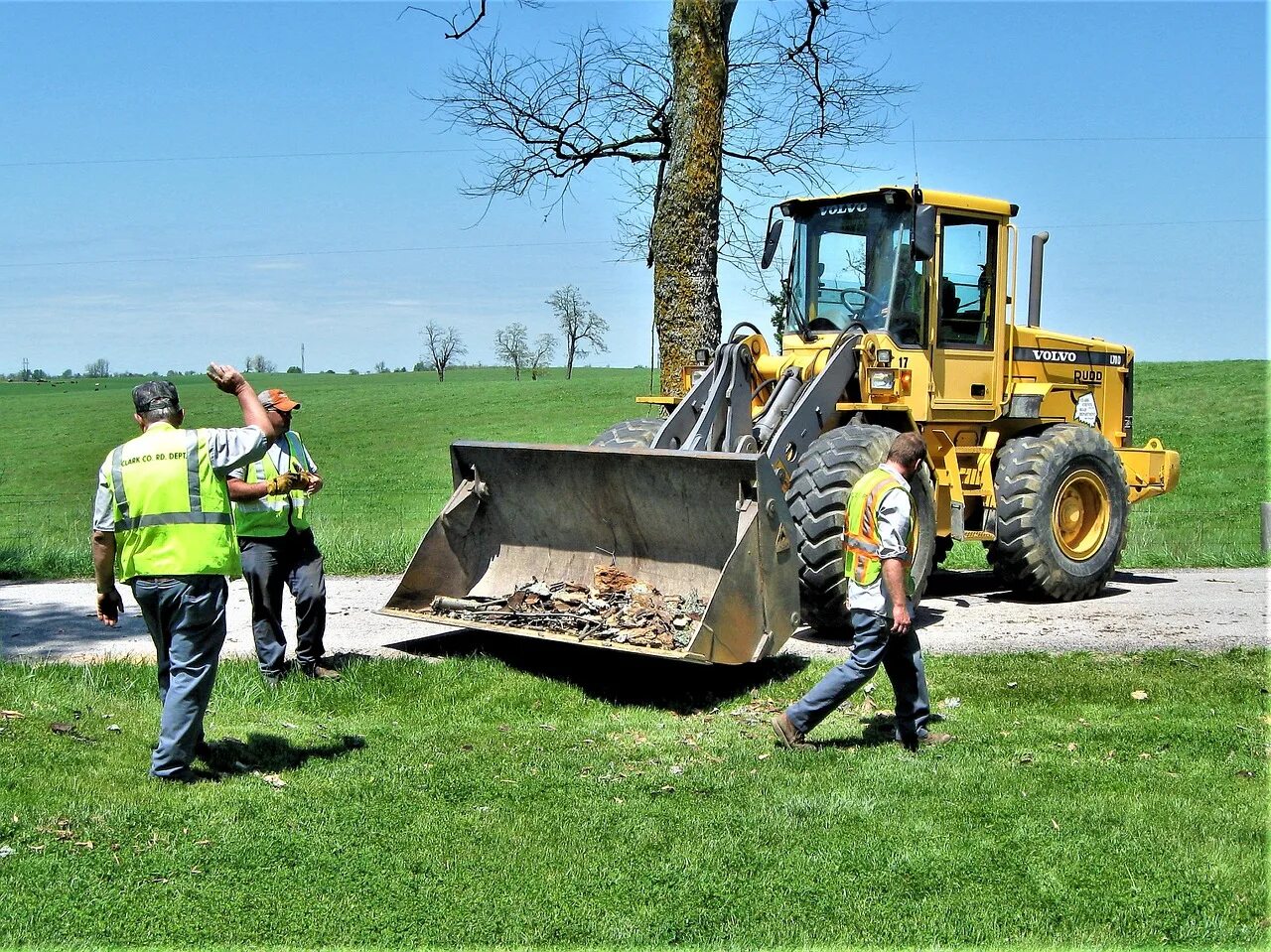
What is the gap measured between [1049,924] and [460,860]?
2.28 m

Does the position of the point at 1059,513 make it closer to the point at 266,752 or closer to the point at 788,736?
the point at 788,736

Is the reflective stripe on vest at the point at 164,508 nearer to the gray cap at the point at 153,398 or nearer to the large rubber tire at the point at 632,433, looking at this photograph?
the gray cap at the point at 153,398

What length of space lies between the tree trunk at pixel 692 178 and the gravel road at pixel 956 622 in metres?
3.74

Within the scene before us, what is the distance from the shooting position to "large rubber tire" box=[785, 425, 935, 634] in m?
9.26

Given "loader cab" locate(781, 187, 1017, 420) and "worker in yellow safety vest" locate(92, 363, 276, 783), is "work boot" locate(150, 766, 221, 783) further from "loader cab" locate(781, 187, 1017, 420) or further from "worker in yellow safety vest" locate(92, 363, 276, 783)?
"loader cab" locate(781, 187, 1017, 420)

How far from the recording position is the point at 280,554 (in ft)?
27.4

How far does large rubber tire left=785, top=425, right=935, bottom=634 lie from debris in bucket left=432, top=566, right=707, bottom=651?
103 cm

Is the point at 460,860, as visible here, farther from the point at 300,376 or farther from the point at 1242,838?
the point at 300,376

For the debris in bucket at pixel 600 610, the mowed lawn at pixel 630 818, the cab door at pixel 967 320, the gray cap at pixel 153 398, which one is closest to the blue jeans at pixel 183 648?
the mowed lawn at pixel 630 818

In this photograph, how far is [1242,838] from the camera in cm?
559

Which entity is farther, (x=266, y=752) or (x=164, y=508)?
(x=266, y=752)

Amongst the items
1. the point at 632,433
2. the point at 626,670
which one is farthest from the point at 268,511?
the point at 632,433

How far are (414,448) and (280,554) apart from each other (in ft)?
124

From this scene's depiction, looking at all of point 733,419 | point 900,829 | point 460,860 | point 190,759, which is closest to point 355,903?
point 460,860
